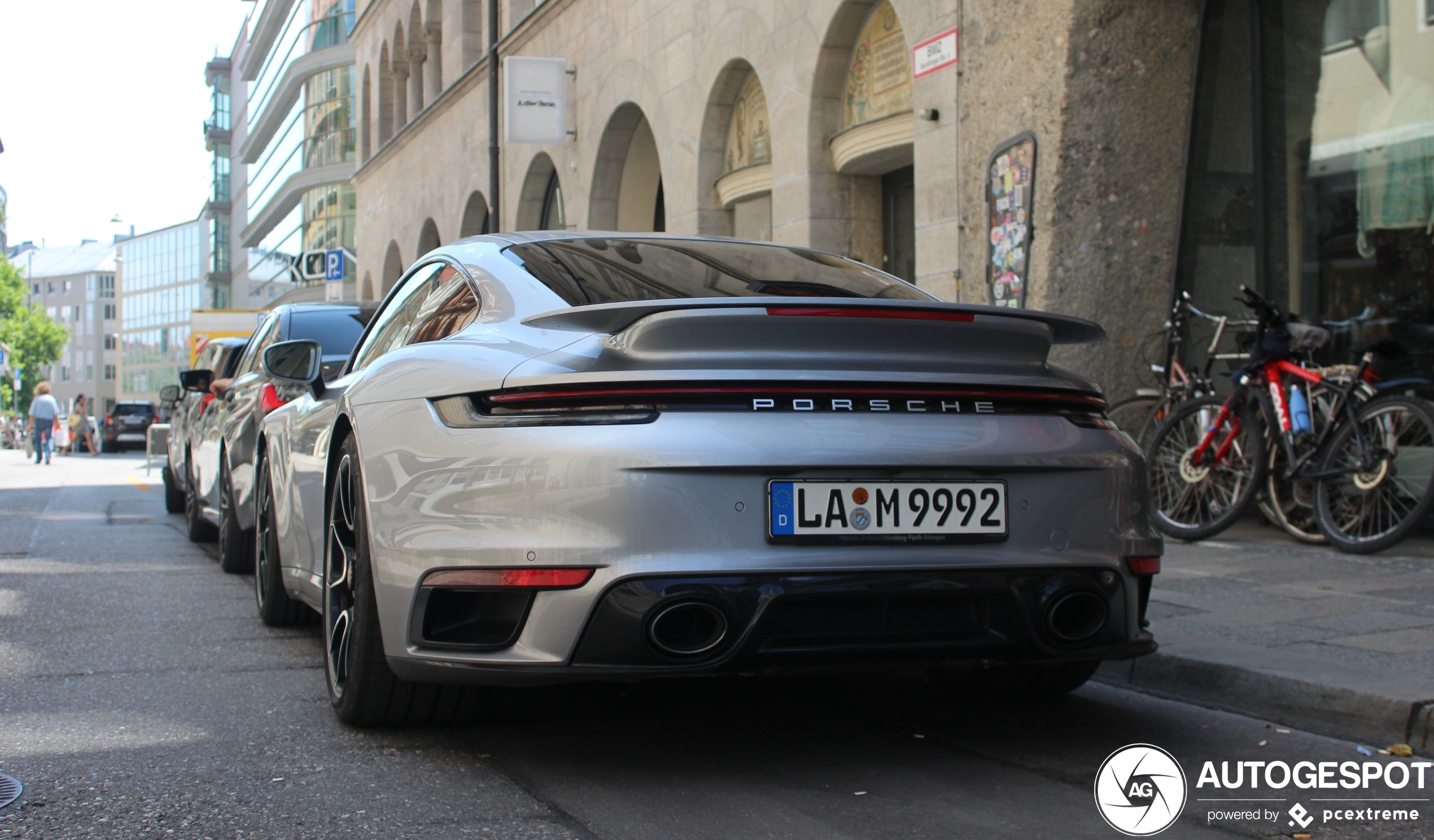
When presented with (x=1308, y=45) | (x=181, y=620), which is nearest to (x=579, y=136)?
(x=1308, y=45)

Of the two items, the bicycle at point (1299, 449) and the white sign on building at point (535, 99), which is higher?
the white sign on building at point (535, 99)

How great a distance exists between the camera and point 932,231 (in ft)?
34.8

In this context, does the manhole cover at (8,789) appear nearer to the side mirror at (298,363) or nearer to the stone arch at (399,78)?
the side mirror at (298,363)

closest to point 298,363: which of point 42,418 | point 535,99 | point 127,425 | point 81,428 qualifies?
point 535,99

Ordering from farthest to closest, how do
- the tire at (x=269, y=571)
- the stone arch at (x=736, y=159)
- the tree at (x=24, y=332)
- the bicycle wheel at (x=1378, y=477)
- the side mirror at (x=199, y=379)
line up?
the tree at (x=24, y=332) < the stone arch at (x=736, y=159) < the side mirror at (x=199, y=379) < the bicycle wheel at (x=1378, y=477) < the tire at (x=269, y=571)

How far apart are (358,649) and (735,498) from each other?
1210mm

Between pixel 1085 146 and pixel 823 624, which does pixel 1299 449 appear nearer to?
pixel 1085 146

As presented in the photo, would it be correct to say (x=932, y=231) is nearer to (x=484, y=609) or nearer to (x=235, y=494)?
(x=235, y=494)

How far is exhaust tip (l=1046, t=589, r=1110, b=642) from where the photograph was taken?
3.29 m

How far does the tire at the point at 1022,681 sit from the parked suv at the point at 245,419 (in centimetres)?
337

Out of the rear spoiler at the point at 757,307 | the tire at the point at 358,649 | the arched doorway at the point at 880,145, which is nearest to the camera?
the rear spoiler at the point at 757,307

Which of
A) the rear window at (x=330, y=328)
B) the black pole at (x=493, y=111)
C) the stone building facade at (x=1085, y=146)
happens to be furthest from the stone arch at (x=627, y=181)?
the rear window at (x=330, y=328)

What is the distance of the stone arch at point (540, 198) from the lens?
21203 millimetres

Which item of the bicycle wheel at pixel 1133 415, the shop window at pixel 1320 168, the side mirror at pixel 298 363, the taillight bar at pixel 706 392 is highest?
the shop window at pixel 1320 168
